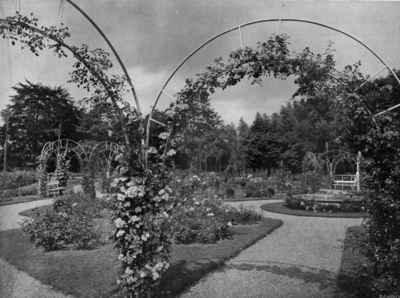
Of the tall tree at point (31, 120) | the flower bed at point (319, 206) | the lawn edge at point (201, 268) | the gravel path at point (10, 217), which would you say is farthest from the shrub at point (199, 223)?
the tall tree at point (31, 120)

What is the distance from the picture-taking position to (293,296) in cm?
489

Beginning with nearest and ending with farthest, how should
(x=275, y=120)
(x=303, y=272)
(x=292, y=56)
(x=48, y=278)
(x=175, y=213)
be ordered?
(x=292, y=56) → (x=48, y=278) → (x=303, y=272) → (x=175, y=213) → (x=275, y=120)

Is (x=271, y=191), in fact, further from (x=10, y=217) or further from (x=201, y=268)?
(x=201, y=268)

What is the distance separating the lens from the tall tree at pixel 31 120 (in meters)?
34.9

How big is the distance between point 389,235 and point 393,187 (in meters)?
0.70

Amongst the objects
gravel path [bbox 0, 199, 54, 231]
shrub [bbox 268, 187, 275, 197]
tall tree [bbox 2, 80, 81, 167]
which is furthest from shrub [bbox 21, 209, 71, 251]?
tall tree [bbox 2, 80, 81, 167]

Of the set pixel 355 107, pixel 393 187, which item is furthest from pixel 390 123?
pixel 393 187

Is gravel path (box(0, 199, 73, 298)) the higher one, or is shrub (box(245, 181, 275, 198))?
shrub (box(245, 181, 275, 198))

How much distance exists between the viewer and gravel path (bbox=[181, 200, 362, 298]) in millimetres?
5074

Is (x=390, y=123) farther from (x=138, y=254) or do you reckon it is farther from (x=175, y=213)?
(x=175, y=213)

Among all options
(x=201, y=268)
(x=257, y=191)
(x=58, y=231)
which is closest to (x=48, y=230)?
(x=58, y=231)

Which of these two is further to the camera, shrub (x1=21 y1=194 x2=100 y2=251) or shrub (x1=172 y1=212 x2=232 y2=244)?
shrub (x1=172 y1=212 x2=232 y2=244)

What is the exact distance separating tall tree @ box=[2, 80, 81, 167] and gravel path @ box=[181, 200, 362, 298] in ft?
100

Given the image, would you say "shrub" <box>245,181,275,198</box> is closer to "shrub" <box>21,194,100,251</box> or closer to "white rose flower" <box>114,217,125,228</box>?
"shrub" <box>21,194,100,251</box>
